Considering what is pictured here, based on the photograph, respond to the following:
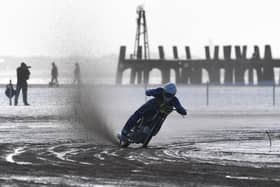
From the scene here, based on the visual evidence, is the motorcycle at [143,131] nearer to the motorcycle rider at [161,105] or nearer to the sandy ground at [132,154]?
the motorcycle rider at [161,105]

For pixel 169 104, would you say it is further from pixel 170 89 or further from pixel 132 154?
pixel 132 154

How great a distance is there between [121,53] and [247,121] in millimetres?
114408

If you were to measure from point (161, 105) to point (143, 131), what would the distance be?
63 centimetres

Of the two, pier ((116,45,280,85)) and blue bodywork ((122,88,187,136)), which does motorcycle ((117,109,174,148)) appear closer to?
blue bodywork ((122,88,187,136))

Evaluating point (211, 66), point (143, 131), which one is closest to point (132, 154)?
point (143, 131)

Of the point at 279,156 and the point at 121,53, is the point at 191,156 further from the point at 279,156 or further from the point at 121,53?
the point at 121,53

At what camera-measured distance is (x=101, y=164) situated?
52.3 feet

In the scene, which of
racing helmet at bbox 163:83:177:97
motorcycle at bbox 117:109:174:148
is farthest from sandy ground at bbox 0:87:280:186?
racing helmet at bbox 163:83:177:97

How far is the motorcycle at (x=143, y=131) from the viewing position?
67.6 feet

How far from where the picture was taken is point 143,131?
20594 mm

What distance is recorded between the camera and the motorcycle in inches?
811

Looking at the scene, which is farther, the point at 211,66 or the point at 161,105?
the point at 211,66

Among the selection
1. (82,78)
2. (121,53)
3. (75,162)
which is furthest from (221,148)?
(121,53)

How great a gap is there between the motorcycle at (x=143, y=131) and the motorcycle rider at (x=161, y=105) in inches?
2.5
